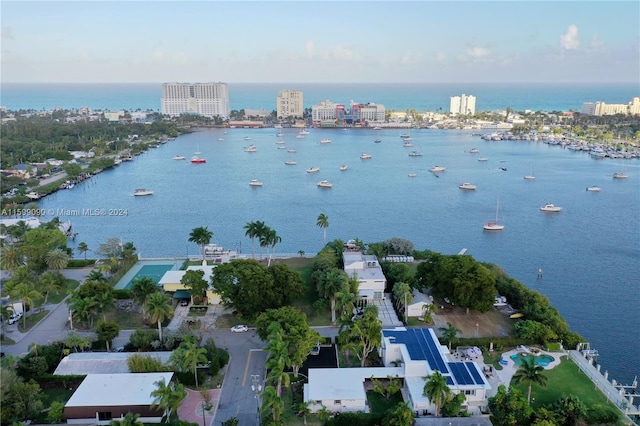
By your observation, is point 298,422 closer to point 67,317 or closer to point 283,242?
point 67,317

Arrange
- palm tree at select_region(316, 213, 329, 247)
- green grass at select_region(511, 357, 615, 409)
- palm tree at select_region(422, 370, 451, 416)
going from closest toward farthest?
palm tree at select_region(422, 370, 451, 416), green grass at select_region(511, 357, 615, 409), palm tree at select_region(316, 213, 329, 247)

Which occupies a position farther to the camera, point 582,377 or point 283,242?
point 283,242

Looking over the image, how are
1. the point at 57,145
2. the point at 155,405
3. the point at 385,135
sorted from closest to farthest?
the point at 155,405
the point at 57,145
the point at 385,135

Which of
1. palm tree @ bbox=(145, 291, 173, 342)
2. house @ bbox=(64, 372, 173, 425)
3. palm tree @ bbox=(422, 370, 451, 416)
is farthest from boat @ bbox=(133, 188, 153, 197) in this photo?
palm tree @ bbox=(422, 370, 451, 416)

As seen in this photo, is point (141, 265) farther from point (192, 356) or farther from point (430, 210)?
point (430, 210)

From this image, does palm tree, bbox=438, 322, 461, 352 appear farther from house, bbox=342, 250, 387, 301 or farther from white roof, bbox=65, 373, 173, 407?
A: white roof, bbox=65, 373, 173, 407

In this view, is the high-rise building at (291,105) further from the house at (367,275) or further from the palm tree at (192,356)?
the palm tree at (192,356)

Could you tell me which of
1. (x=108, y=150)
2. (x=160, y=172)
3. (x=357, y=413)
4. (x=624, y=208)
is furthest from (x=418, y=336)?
(x=108, y=150)
